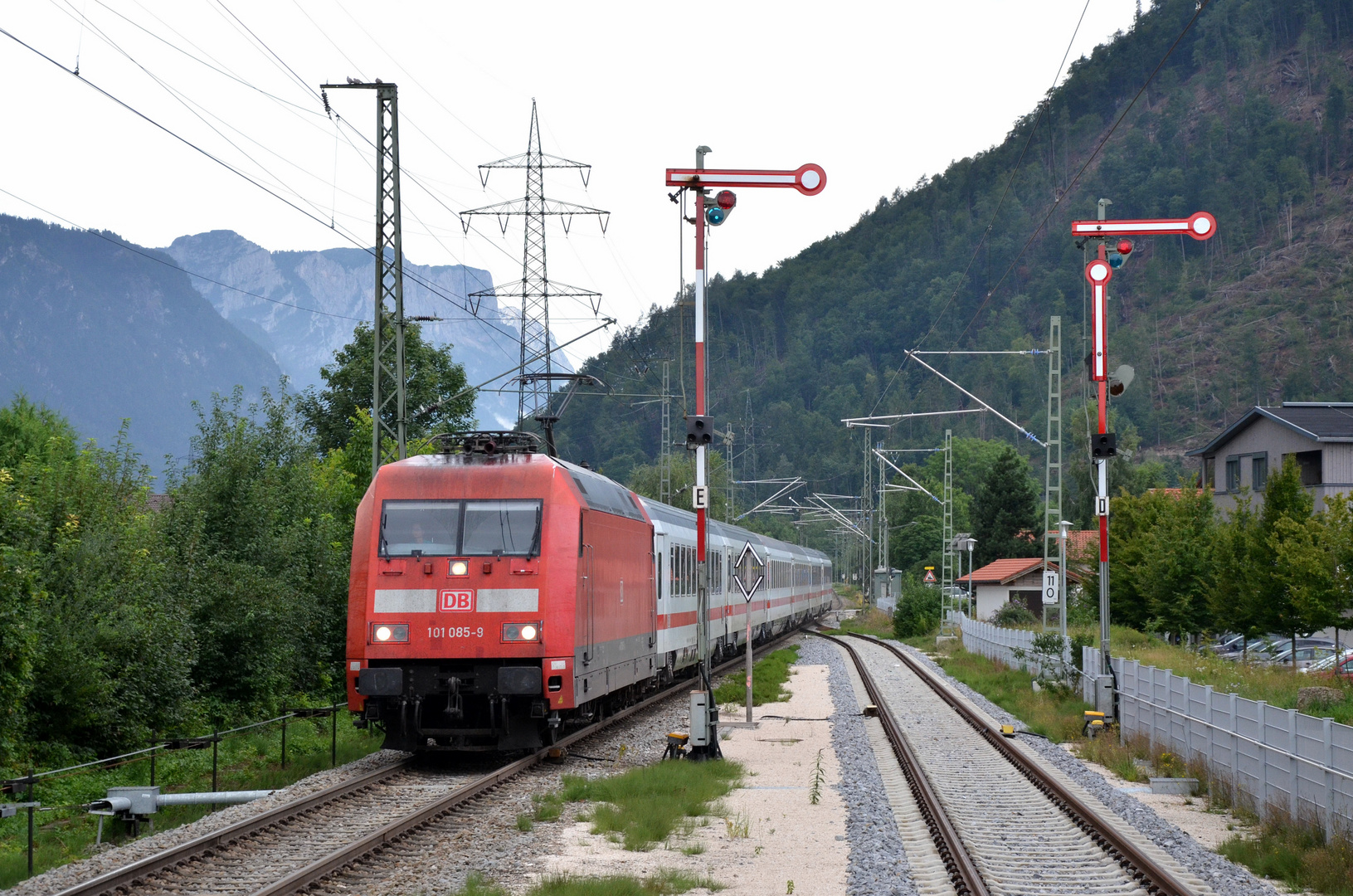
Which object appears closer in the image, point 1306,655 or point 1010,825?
point 1010,825

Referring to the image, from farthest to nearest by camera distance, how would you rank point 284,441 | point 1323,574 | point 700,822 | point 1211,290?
point 1211,290, point 1323,574, point 284,441, point 700,822

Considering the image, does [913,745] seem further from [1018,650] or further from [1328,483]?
[1328,483]

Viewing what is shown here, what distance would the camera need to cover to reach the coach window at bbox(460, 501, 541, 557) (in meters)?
14.8

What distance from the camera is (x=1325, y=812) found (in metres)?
10.6

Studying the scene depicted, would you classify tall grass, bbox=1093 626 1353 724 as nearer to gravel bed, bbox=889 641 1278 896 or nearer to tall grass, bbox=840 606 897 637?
gravel bed, bbox=889 641 1278 896

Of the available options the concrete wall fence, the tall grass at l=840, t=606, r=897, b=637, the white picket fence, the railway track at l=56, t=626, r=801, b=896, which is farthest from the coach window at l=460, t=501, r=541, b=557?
the tall grass at l=840, t=606, r=897, b=637

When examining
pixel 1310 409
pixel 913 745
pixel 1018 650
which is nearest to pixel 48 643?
pixel 913 745

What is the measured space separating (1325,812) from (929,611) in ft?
147

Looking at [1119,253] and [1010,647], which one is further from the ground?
A: [1119,253]

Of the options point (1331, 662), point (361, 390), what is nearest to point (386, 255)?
point (1331, 662)

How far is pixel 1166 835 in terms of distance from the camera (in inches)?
454

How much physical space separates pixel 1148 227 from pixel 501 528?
11129 millimetres

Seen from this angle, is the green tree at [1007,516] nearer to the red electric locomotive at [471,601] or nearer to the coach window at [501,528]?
the red electric locomotive at [471,601]

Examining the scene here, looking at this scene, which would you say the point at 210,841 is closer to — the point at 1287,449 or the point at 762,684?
the point at 762,684
